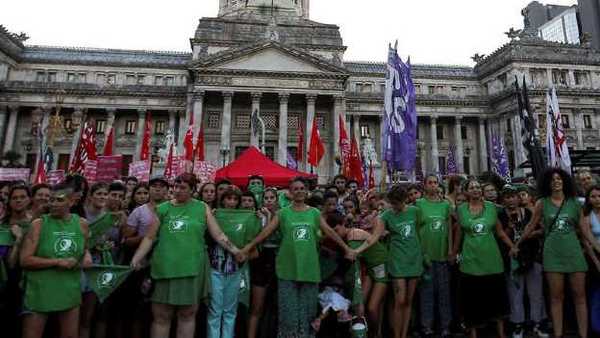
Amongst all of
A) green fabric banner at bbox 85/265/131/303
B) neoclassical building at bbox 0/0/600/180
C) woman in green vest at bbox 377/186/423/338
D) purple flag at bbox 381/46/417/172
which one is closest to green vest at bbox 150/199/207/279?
green fabric banner at bbox 85/265/131/303

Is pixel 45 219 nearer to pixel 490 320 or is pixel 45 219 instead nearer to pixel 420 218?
pixel 420 218

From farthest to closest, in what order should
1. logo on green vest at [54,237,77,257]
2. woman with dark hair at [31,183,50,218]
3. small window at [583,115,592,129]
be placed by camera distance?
small window at [583,115,592,129] < woman with dark hair at [31,183,50,218] < logo on green vest at [54,237,77,257]

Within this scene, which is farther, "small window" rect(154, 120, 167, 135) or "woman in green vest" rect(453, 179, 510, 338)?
"small window" rect(154, 120, 167, 135)

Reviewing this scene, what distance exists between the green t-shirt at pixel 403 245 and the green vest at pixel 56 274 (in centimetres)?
427

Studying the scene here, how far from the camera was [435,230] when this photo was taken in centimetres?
607

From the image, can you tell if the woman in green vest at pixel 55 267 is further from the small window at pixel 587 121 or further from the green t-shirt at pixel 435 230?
the small window at pixel 587 121

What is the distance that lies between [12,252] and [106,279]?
3.60 feet

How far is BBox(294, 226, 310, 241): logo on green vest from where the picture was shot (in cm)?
526

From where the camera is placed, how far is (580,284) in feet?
18.2

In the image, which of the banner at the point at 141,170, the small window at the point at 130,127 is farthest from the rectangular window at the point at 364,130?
the banner at the point at 141,170

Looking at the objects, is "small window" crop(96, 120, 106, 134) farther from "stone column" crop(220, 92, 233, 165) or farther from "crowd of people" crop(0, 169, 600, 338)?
"crowd of people" crop(0, 169, 600, 338)

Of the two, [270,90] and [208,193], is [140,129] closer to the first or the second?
[270,90]

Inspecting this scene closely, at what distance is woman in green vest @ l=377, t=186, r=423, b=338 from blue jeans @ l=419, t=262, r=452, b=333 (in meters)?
0.35

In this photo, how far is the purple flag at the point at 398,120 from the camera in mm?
10305
